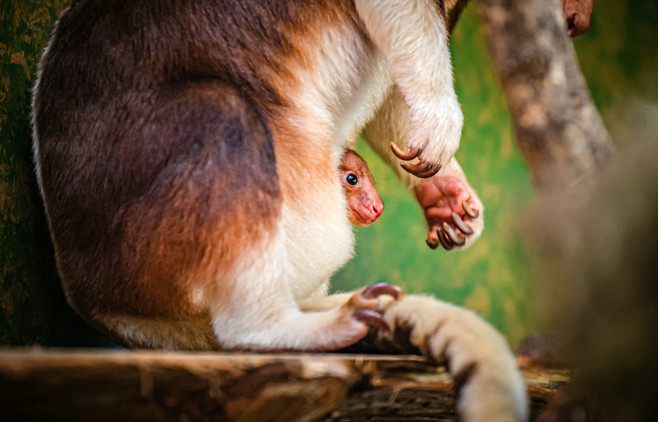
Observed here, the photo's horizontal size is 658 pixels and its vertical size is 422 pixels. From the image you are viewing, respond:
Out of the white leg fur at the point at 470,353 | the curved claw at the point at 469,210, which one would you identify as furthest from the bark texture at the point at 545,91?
the white leg fur at the point at 470,353

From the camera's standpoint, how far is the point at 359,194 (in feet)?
6.29

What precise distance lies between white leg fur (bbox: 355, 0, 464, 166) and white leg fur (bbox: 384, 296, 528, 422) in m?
0.43

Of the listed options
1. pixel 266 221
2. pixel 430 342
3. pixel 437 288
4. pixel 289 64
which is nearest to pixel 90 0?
pixel 289 64

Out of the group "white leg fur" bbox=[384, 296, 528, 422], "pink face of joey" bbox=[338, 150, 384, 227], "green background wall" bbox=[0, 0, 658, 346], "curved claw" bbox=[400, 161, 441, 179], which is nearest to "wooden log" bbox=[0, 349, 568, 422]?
"white leg fur" bbox=[384, 296, 528, 422]

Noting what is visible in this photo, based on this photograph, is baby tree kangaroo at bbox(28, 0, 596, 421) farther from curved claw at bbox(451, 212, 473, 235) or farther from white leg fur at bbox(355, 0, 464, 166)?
curved claw at bbox(451, 212, 473, 235)

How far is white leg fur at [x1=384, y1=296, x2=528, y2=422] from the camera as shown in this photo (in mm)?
956

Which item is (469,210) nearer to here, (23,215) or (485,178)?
(485,178)

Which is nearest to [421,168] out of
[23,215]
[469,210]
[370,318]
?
Answer: [469,210]

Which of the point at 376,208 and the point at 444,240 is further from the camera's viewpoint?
the point at 376,208

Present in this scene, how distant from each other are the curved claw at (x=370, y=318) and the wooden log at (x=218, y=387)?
0.34 feet

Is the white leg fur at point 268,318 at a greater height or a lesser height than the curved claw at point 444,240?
lesser

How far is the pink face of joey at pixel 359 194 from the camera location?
1896mm

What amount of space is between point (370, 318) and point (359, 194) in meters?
0.78

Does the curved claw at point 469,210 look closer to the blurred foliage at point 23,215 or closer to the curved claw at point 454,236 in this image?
the curved claw at point 454,236
